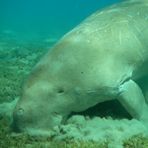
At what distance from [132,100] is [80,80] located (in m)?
1.15

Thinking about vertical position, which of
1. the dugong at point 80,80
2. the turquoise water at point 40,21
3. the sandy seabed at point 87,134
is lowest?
the turquoise water at point 40,21

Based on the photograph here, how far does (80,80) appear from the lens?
25.4ft

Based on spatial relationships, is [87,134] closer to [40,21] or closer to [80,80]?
[80,80]

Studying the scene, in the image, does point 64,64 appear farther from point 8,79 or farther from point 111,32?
point 8,79

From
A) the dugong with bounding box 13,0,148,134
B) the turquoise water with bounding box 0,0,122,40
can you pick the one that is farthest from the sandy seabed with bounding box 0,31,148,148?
the turquoise water with bounding box 0,0,122,40

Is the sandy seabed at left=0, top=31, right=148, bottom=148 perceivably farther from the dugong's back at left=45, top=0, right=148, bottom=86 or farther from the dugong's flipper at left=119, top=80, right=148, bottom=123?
the dugong's back at left=45, top=0, right=148, bottom=86

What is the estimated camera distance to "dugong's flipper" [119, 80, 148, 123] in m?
7.97

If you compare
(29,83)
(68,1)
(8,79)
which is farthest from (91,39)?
(68,1)

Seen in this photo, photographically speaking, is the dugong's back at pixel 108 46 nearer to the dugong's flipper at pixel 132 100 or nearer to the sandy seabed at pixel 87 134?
the dugong's flipper at pixel 132 100

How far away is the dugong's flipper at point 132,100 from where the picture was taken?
7969 millimetres

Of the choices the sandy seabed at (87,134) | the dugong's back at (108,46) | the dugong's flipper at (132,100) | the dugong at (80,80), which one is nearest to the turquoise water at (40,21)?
the dugong's back at (108,46)

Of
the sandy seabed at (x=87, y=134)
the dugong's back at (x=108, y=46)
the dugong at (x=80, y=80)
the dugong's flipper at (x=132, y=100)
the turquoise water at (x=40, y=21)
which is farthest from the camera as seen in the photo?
the turquoise water at (x=40, y=21)

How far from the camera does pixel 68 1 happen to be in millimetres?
123750

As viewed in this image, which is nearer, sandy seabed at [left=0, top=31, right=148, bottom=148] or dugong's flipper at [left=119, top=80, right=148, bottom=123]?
sandy seabed at [left=0, top=31, right=148, bottom=148]
